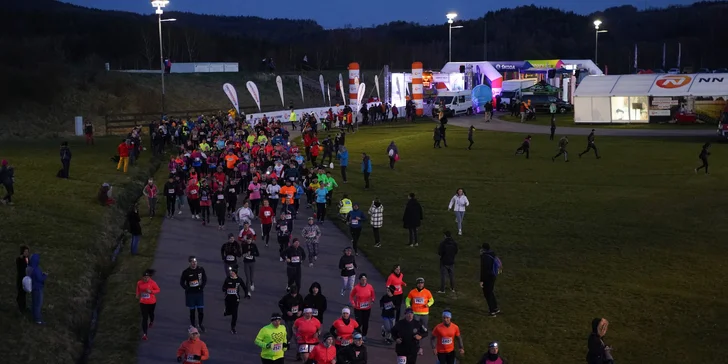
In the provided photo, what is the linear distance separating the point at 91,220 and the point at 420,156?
60.5 feet

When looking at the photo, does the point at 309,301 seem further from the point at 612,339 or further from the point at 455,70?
the point at 455,70

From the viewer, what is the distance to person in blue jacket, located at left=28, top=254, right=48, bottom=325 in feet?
43.2

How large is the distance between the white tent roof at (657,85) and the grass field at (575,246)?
14142 millimetres

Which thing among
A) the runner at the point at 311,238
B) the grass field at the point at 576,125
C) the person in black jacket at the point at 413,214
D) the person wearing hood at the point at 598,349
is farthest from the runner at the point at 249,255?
the grass field at the point at 576,125

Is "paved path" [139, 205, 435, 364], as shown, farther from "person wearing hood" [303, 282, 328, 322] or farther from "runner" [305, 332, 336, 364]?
"runner" [305, 332, 336, 364]

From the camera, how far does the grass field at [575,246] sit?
1301cm

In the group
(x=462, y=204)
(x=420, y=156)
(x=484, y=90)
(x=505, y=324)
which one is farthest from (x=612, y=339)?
(x=484, y=90)

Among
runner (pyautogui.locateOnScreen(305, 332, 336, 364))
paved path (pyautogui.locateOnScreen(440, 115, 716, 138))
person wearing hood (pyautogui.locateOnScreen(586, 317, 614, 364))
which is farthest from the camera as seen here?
paved path (pyautogui.locateOnScreen(440, 115, 716, 138))

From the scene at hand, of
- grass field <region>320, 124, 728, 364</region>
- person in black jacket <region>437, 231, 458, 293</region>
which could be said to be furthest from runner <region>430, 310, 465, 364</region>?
person in black jacket <region>437, 231, 458, 293</region>

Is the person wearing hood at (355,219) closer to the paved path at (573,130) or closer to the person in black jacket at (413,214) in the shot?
the person in black jacket at (413,214)

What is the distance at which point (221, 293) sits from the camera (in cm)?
1546

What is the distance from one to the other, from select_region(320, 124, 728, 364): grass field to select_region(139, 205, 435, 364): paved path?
1209 mm

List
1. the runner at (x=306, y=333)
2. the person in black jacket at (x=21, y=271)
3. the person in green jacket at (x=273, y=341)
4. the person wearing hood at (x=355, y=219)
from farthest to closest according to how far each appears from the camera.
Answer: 1. the person wearing hood at (x=355, y=219)
2. the person in black jacket at (x=21, y=271)
3. the runner at (x=306, y=333)
4. the person in green jacket at (x=273, y=341)

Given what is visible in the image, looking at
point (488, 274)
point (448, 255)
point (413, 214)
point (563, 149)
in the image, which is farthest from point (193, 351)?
point (563, 149)
